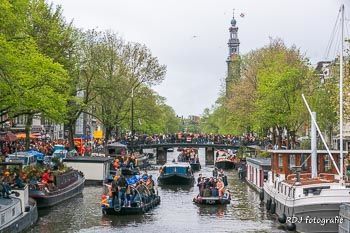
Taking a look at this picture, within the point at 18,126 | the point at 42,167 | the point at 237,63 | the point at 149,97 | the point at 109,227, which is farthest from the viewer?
the point at 237,63

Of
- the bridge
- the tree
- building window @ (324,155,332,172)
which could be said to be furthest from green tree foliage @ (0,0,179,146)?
building window @ (324,155,332,172)

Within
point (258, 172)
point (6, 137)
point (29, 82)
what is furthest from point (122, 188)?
point (6, 137)

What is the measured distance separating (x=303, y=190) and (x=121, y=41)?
200 feet

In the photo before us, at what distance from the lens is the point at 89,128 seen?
152 meters

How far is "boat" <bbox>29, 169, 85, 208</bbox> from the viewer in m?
43.8

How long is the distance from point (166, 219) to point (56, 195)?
8855 millimetres

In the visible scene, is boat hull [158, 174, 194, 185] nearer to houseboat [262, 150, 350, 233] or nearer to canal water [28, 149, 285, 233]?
canal water [28, 149, 285, 233]

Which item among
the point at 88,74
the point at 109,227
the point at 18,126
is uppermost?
the point at 88,74

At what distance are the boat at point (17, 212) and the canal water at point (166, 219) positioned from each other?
82cm

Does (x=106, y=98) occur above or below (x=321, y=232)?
above

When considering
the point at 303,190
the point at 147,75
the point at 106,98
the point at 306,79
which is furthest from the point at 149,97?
the point at 303,190

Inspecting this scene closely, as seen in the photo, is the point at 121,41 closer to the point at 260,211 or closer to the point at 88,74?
the point at 88,74

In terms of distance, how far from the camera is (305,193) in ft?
109

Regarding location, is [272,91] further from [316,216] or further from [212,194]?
[316,216]
